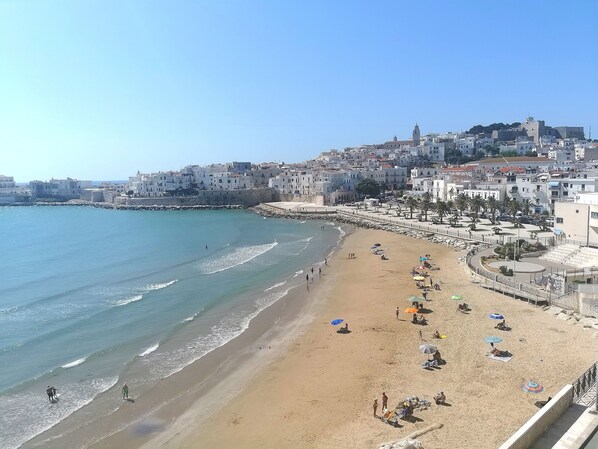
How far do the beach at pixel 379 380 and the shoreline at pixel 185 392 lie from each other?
117mm

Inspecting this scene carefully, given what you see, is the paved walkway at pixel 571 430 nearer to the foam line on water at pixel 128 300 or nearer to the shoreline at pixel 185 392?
the shoreline at pixel 185 392

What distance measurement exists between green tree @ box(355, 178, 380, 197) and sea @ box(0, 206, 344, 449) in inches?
1343

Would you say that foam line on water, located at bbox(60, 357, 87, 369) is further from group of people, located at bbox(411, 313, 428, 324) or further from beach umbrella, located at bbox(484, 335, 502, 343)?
beach umbrella, located at bbox(484, 335, 502, 343)

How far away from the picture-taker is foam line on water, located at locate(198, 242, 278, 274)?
43.5 meters

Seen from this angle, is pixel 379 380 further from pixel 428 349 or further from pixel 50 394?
pixel 50 394

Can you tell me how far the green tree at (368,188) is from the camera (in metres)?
99.9

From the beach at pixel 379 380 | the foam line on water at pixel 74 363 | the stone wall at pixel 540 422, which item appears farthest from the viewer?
the foam line on water at pixel 74 363

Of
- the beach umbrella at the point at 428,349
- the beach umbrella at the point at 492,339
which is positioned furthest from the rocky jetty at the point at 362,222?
the beach umbrella at the point at 428,349

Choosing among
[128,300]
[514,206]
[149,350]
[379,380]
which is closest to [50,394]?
[149,350]

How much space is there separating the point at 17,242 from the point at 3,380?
5406cm

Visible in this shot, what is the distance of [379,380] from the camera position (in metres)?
19.0

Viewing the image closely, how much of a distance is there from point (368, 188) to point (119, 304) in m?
74.3

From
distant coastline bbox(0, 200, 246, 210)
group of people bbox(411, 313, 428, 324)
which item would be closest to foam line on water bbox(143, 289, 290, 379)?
group of people bbox(411, 313, 428, 324)

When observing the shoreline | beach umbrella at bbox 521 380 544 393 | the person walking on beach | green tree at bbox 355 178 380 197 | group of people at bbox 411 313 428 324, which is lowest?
the shoreline
